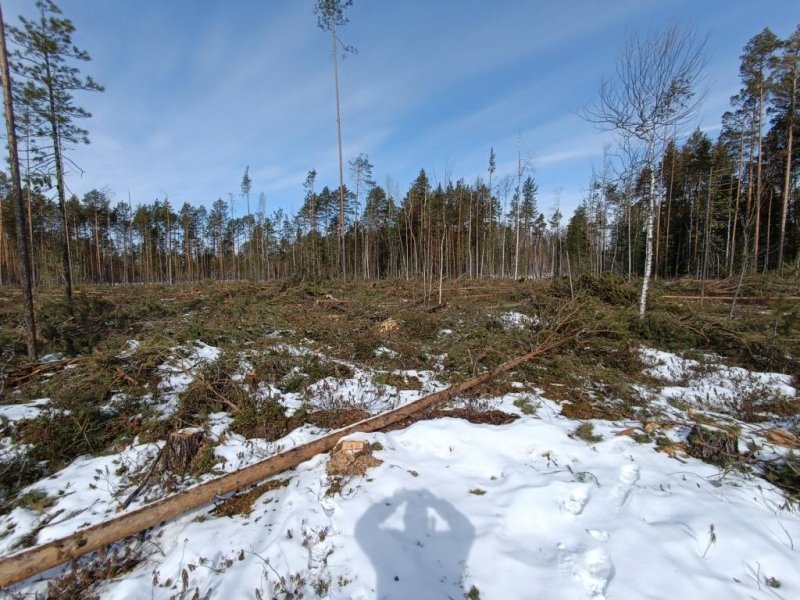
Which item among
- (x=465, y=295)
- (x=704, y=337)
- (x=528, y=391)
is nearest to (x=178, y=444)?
(x=528, y=391)

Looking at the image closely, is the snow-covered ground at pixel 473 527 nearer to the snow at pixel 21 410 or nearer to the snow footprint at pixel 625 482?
the snow footprint at pixel 625 482

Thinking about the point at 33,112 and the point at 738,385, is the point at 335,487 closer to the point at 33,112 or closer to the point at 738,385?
the point at 738,385

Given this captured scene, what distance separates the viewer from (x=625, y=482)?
12.3ft

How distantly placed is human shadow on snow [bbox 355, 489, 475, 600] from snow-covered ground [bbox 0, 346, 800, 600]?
0.04ft

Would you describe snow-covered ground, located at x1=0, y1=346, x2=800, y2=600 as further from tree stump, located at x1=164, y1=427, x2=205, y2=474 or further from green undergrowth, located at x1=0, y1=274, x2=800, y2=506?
green undergrowth, located at x1=0, y1=274, x2=800, y2=506

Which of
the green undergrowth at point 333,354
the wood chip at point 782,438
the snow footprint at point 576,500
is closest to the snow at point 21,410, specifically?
the green undergrowth at point 333,354

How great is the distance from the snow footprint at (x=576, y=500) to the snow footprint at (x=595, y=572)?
18.4 inches

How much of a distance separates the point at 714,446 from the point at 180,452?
6348mm

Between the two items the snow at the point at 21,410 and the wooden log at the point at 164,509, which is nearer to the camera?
the wooden log at the point at 164,509

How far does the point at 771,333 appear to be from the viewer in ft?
26.7

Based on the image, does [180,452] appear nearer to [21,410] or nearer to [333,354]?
[21,410]

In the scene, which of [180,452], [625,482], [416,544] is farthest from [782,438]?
[180,452]

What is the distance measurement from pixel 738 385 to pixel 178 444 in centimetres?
922

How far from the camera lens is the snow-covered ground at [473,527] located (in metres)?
2.69
